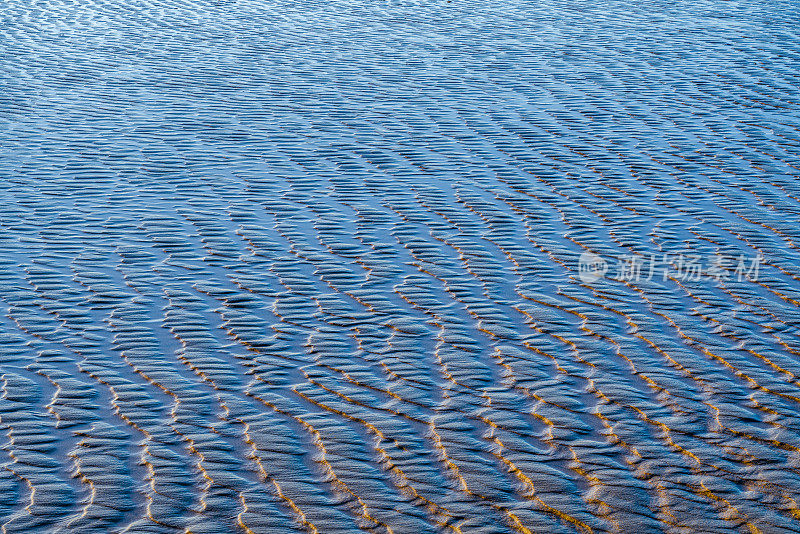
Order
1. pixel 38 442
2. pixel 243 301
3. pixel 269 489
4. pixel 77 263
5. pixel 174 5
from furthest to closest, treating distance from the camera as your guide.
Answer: pixel 174 5 → pixel 77 263 → pixel 243 301 → pixel 38 442 → pixel 269 489

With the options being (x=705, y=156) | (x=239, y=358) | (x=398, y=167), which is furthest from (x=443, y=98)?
(x=239, y=358)

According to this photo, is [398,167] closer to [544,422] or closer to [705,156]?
[705,156]

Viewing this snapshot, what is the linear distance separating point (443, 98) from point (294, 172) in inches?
129

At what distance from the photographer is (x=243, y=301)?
6988mm

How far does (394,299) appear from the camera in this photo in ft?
23.1

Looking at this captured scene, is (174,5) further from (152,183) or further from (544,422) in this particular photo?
(544,422)

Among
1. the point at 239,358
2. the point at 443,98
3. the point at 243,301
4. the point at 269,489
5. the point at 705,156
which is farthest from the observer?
the point at 443,98

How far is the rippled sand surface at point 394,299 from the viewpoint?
4938 millimetres

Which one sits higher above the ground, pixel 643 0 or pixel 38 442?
pixel 643 0

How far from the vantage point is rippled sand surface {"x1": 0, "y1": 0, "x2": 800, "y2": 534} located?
4.94 m

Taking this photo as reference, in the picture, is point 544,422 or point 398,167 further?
point 398,167

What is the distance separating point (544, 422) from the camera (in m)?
5.51

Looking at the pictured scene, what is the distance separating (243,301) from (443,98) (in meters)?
6.06

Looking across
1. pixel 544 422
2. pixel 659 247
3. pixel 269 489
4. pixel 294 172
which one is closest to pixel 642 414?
pixel 544 422
